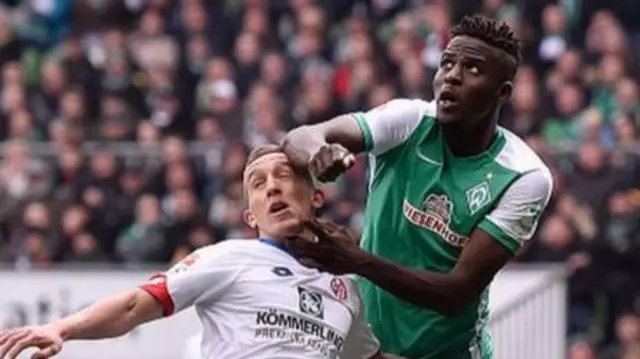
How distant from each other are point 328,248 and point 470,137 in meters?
1.12

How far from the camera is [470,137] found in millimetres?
8492

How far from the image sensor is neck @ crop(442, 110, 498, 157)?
8422mm

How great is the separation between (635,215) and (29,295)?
448 centimetres

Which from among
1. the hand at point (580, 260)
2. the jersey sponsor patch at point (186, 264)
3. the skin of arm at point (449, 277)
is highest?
the jersey sponsor patch at point (186, 264)

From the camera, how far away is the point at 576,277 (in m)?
16.7

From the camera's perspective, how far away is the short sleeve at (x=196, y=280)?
305 inches

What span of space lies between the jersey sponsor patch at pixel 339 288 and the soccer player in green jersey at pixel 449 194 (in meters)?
0.13

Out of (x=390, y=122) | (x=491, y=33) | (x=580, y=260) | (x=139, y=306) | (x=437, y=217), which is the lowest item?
(x=580, y=260)

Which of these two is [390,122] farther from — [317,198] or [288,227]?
[288,227]

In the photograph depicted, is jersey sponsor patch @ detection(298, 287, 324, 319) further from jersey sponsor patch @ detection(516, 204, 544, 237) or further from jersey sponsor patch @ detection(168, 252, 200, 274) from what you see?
jersey sponsor patch @ detection(516, 204, 544, 237)

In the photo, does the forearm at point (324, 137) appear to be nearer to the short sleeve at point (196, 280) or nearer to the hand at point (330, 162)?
the hand at point (330, 162)

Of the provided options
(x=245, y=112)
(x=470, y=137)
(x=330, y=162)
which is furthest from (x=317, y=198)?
(x=245, y=112)

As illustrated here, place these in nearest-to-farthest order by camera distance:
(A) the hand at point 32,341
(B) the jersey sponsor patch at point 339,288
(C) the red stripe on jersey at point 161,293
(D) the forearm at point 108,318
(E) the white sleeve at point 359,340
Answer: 1. (A) the hand at point 32,341
2. (D) the forearm at point 108,318
3. (C) the red stripe on jersey at point 161,293
4. (B) the jersey sponsor patch at point 339,288
5. (E) the white sleeve at point 359,340

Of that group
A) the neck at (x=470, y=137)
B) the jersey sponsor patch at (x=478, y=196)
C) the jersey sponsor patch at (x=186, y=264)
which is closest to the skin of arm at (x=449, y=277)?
the jersey sponsor patch at (x=478, y=196)
